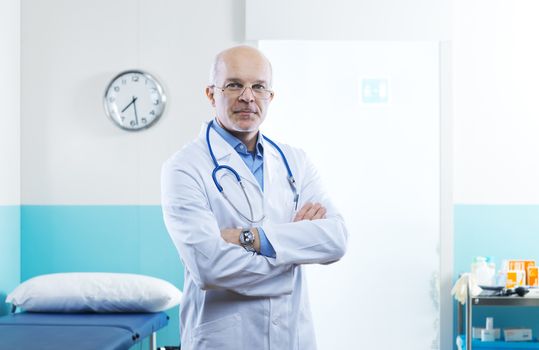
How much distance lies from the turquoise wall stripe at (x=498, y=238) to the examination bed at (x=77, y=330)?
1.47 m

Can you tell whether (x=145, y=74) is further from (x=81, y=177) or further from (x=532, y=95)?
(x=532, y=95)


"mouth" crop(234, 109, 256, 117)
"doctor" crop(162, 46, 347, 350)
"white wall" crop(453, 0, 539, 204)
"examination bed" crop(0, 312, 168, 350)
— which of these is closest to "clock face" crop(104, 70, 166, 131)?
"examination bed" crop(0, 312, 168, 350)

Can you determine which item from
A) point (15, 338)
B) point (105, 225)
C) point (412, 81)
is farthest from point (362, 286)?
point (15, 338)

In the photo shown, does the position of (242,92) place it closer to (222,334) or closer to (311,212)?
(311,212)

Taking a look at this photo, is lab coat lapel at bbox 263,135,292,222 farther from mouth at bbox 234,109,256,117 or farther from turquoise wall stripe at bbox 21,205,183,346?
A: turquoise wall stripe at bbox 21,205,183,346

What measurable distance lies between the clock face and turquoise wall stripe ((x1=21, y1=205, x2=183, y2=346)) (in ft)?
1.39

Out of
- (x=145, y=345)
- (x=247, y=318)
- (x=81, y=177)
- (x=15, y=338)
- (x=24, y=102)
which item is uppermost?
(x=24, y=102)

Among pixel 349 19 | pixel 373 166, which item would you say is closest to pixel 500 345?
pixel 373 166

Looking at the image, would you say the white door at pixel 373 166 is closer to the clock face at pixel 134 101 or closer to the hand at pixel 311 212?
the clock face at pixel 134 101

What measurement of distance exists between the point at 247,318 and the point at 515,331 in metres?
2.05

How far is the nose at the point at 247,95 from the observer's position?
1.90m

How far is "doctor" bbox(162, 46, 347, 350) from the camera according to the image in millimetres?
1839

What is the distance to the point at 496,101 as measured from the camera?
143 inches

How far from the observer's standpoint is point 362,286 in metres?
3.62
